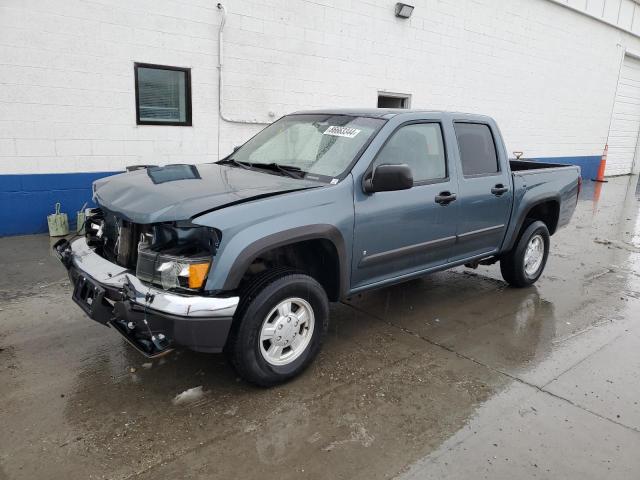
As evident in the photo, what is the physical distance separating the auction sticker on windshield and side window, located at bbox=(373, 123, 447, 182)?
28 cm

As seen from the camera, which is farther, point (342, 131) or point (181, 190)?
point (342, 131)

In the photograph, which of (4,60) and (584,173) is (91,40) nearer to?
(4,60)

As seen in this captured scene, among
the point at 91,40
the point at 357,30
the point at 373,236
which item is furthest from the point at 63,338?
the point at 357,30

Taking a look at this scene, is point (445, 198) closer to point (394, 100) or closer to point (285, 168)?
point (285, 168)

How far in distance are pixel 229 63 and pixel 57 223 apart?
143 inches

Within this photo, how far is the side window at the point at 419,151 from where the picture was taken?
12.9ft

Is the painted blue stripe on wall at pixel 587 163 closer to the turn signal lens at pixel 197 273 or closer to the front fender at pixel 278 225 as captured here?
the front fender at pixel 278 225

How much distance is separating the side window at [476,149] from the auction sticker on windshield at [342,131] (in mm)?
1144

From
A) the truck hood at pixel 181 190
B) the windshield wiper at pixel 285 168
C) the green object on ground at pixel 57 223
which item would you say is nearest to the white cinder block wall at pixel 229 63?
the green object on ground at pixel 57 223

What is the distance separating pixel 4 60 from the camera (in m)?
6.18

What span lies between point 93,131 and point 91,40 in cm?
121

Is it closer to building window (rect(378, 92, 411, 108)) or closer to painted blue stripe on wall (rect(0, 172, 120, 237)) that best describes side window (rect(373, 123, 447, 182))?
painted blue stripe on wall (rect(0, 172, 120, 237))

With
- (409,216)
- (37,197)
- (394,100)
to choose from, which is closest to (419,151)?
(409,216)

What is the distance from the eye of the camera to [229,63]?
806 cm
